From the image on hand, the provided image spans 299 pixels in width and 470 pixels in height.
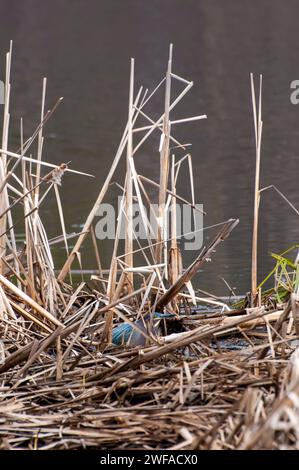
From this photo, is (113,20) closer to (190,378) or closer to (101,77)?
(101,77)

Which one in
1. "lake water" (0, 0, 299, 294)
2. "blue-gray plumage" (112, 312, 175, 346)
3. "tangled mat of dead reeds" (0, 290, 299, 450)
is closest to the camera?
"tangled mat of dead reeds" (0, 290, 299, 450)

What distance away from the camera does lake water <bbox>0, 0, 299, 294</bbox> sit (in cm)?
777

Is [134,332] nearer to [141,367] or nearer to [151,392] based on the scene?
[141,367]

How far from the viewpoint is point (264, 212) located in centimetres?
764

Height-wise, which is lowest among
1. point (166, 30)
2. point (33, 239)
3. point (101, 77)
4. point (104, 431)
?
point (104, 431)

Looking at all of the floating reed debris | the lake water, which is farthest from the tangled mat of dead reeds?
the lake water

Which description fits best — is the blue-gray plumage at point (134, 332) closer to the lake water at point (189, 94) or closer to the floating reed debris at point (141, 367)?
the floating reed debris at point (141, 367)

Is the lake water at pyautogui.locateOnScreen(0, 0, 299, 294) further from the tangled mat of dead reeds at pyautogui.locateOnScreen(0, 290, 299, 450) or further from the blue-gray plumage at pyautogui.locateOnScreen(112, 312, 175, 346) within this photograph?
the tangled mat of dead reeds at pyautogui.locateOnScreen(0, 290, 299, 450)

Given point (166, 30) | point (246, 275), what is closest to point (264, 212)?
point (246, 275)

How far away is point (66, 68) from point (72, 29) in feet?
24.1

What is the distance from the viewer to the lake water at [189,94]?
25.5 ft

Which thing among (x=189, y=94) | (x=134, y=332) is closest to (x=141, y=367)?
(x=134, y=332)

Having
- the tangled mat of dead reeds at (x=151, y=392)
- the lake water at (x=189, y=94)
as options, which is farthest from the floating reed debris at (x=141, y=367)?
the lake water at (x=189, y=94)

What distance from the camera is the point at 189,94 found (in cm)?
1546
